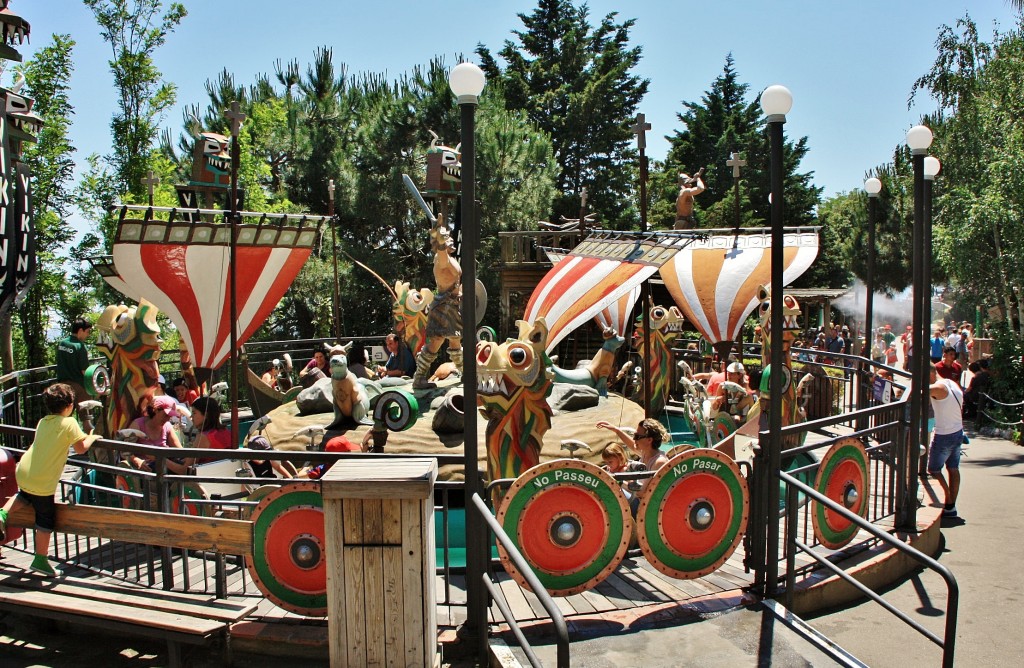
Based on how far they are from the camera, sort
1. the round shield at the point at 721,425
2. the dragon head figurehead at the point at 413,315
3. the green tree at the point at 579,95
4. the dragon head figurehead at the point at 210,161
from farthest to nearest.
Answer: the green tree at the point at 579,95
the dragon head figurehead at the point at 413,315
the dragon head figurehead at the point at 210,161
the round shield at the point at 721,425

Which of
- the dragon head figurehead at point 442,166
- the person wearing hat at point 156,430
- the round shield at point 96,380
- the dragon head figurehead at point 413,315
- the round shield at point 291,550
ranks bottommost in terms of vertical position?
the round shield at point 291,550

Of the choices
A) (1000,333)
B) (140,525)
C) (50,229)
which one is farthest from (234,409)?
(50,229)

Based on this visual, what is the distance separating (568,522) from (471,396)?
101 centimetres

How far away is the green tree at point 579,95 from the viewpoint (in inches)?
1310

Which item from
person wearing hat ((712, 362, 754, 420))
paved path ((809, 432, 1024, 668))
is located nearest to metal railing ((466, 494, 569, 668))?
paved path ((809, 432, 1024, 668))

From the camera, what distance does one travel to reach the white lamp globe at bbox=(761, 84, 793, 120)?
5109mm

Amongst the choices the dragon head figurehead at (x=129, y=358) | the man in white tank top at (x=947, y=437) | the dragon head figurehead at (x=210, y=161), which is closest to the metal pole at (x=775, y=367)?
the man in white tank top at (x=947, y=437)


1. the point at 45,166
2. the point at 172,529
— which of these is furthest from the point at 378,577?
the point at 45,166

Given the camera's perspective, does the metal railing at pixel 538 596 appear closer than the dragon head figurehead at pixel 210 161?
Yes

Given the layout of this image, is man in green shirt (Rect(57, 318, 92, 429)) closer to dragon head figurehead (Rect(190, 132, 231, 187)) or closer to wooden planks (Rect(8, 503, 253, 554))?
dragon head figurehead (Rect(190, 132, 231, 187))

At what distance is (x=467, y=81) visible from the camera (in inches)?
178

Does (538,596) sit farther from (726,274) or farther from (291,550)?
(726,274)

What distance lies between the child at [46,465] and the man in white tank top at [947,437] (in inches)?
281

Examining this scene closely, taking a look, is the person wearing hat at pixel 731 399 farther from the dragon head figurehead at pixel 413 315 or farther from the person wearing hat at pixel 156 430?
the dragon head figurehead at pixel 413 315
